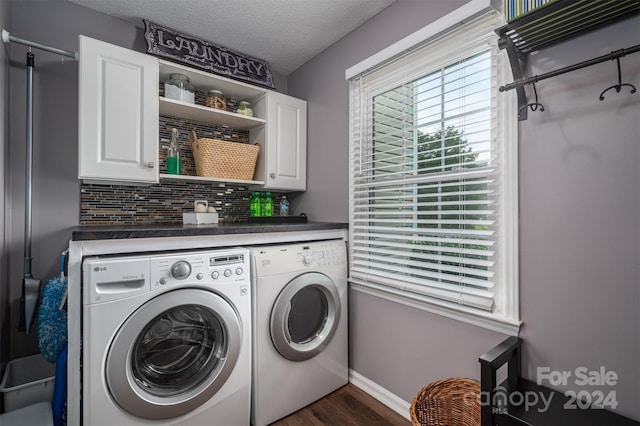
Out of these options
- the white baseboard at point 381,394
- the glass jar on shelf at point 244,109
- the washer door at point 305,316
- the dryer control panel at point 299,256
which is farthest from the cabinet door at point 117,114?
the white baseboard at point 381,394

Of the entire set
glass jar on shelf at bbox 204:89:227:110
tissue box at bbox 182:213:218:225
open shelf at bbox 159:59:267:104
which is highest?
open shelf at bbox 159:59:267:104

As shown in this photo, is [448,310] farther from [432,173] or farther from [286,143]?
[286,143]

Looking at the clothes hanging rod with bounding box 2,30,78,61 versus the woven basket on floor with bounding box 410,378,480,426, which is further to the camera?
the clothes hanging rod with bounding box 2,30,78,61

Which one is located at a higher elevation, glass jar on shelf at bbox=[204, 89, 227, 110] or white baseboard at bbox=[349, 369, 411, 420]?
glass jar on shelf at bbox=[204, 89, 227, 110]

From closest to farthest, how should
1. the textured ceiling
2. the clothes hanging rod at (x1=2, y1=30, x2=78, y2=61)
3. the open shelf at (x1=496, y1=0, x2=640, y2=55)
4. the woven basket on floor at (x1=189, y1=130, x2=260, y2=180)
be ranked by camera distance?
the open shelf at (x1=496, y1=0, x2=640, y2=55)
the clothes hanging rod at (x1=2, y1=30, x2=78, y2=61)
the textured ceiling
the woven basket on floor at (x1=189, y1=130, x2=260, y2=180)

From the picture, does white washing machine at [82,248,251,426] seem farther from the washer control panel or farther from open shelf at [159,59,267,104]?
open shelf at [159,59,267,104]

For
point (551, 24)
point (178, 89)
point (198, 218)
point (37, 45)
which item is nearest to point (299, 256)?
point (198, 218)

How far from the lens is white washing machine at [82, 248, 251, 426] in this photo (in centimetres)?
124

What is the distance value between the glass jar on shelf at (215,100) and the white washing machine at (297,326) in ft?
3.99

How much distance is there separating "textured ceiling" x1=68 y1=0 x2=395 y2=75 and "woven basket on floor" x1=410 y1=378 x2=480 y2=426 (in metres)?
2.21

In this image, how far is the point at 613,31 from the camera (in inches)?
41.4

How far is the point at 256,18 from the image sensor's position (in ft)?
6.63

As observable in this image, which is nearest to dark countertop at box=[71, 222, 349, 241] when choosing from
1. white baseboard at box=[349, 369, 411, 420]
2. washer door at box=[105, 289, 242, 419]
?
washer door at box=[105, 289, 242, 419]

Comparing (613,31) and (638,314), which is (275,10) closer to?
(613,31)
